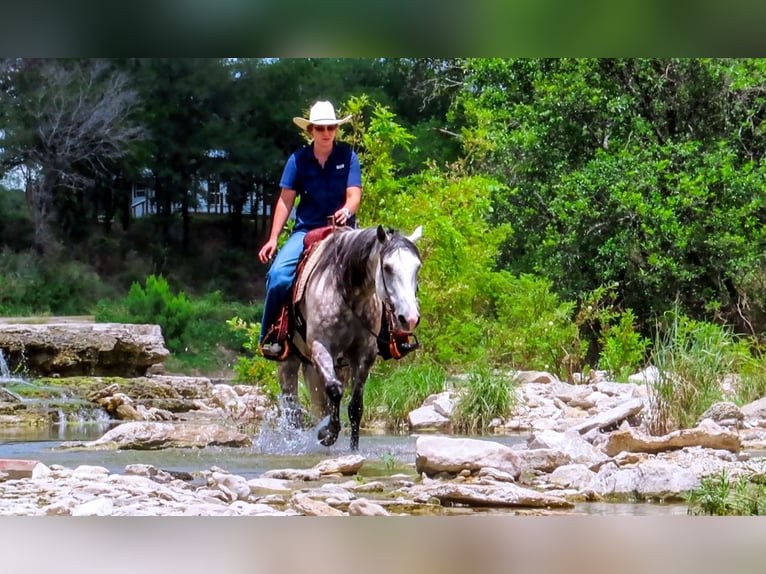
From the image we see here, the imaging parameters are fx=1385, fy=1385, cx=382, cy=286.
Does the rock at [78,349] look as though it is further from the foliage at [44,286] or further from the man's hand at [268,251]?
the man's hand at [268,251]

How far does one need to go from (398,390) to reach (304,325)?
2010 mm

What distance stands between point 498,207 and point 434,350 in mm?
1180

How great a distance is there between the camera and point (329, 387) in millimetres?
5586

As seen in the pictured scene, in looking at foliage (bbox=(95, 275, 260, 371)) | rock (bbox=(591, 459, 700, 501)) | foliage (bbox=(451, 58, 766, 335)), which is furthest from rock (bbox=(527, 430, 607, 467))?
foliage (bbox=(95, 275, 260, 371))

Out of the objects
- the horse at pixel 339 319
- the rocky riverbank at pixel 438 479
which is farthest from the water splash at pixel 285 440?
the rocky riverbank at pixel 438 479

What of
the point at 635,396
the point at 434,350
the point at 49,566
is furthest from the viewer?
the point at 434,350

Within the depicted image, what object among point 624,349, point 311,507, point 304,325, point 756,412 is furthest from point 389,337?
point 624,349

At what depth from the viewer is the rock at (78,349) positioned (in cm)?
1015

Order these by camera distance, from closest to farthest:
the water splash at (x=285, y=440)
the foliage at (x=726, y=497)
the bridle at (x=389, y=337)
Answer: the foliage at (x=726, y=497)
the bridle at (x=389, y=337)
the water splash at (x=285, y=440)

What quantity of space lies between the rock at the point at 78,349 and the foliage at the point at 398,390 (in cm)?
283
